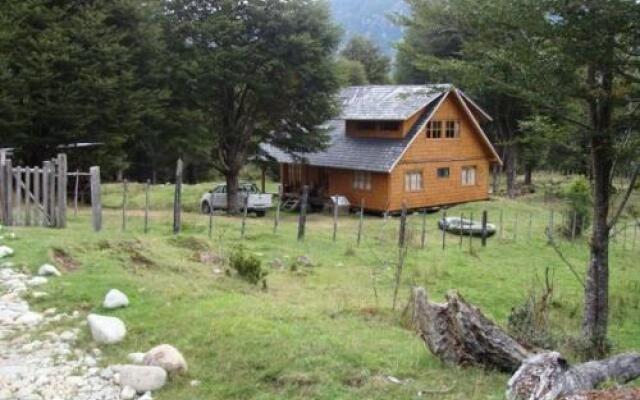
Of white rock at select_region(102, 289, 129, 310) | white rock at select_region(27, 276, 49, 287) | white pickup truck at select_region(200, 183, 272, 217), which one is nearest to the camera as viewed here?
white rock at select_region(102, 289, 129, 310)

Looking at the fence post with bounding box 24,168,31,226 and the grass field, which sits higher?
the fence post with bounding box 24,168,31,226

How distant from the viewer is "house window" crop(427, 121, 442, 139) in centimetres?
3397

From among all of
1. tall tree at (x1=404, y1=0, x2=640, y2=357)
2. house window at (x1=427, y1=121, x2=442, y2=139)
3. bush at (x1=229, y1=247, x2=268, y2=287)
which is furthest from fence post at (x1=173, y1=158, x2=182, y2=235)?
house window at (x1=427, y1=121, x2=442, y2=139)

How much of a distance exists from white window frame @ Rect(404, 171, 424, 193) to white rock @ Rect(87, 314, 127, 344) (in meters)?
25.7

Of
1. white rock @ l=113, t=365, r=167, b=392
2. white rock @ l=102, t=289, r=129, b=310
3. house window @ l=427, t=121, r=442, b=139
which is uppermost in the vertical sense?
house window @ l=427, t=121, r=442, b=139

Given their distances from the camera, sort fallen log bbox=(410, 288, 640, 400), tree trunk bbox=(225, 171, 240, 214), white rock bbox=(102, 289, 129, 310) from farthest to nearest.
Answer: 1. tree trunk bbox=(225, 171, 240, 214)
2. white rock bbox=(102, 289, 129, 310)
3. fallen log bbox=(410, 288, 640, 400)

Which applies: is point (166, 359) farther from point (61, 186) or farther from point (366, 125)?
point (366, 125)

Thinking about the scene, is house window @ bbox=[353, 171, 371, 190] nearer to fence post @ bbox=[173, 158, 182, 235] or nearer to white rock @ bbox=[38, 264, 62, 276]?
fence post @ bbox=[173, 158, 182, 235]

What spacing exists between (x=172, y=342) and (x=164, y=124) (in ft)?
79.1

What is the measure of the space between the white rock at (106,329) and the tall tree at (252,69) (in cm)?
2166

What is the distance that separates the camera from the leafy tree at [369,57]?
2371 inches

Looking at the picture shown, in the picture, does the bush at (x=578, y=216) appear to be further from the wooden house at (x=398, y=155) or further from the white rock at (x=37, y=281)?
the white rock at (x=37, y=281)

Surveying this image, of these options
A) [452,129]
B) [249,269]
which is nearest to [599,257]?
[249,269]

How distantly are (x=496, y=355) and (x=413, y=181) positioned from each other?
88.5ft
